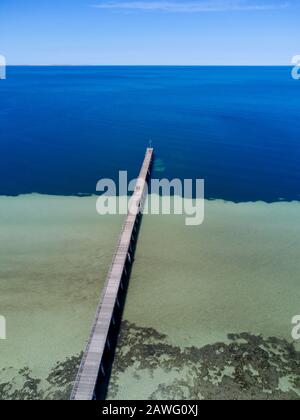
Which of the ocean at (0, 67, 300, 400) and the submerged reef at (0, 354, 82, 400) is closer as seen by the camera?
the submerged reef at (0, 354, 82, 400)

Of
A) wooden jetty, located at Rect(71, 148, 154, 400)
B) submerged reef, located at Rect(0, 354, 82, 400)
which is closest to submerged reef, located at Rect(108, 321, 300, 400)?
wooden jetty, located at Rect(71, 148, 154, 400)

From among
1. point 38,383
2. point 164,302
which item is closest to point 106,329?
point 38,383

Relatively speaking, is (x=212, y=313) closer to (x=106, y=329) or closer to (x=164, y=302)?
(x=164, y=302)

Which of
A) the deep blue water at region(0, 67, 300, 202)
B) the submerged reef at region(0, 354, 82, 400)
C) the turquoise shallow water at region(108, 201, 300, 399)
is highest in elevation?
the deep blue water at region(0, 67, 300, 202)

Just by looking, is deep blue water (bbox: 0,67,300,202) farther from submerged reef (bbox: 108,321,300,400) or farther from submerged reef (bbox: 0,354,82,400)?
submerged reef (bbox: 0,354,82,400)

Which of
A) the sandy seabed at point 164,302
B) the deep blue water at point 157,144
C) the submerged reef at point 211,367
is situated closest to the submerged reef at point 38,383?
the sandy seabed at point 164,302

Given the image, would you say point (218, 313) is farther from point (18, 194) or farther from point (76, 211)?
point (18, 194)
